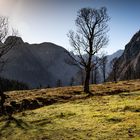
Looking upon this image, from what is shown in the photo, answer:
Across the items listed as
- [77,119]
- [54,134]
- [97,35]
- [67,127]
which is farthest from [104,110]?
[97,35]

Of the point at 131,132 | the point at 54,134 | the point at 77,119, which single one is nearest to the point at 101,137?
the point at 131,132

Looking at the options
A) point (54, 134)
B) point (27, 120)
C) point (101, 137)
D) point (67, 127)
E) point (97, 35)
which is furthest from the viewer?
point (97, 35)

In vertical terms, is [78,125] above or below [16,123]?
above

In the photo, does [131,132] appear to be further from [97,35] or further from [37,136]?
[97,35]

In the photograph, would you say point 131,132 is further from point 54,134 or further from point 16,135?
point 16,135

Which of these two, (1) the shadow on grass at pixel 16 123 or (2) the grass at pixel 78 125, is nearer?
(2) the grass at pixel 78 125

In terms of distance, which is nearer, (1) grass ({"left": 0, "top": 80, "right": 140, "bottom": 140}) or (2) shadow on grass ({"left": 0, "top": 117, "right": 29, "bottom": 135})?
(1) grass ({"left": 0, "top": 80, "right": 140, "bottom": 140})

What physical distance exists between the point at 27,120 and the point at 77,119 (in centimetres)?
476

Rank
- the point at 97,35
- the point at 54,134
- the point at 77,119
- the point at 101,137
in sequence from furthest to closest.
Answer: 1. the point at 97,35
2. the point at 77,119
3. the point at 54,134
4. the point at 101,137

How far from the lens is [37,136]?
19594 mm

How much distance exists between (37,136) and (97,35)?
3670 centimetres

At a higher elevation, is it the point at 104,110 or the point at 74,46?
the point at 74,46

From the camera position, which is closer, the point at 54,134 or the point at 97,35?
the point at 54,134

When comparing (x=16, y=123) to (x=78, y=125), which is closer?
(x=78, y=125)
